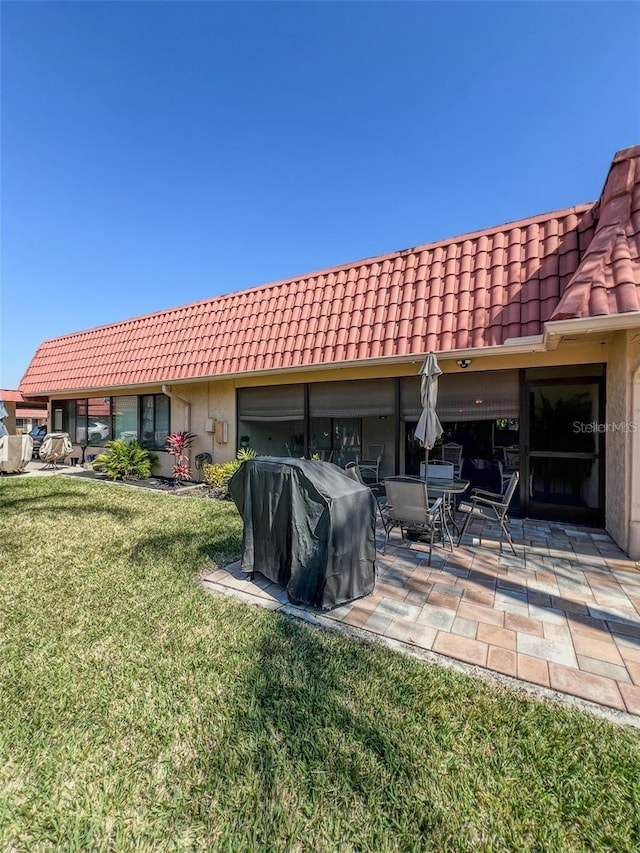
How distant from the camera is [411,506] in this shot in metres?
4.71

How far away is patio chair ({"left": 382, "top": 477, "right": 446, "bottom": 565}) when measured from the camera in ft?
15.1

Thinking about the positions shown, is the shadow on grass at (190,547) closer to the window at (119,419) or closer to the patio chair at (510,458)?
the patio chair at (510,458)

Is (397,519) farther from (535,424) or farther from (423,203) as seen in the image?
(423,203)

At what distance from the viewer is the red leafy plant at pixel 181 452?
32.3 ft

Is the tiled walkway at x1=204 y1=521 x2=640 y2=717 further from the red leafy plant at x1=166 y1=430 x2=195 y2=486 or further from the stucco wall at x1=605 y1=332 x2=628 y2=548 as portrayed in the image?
the red leafy plant at x1=166 y1=430 x2=195 y2=486

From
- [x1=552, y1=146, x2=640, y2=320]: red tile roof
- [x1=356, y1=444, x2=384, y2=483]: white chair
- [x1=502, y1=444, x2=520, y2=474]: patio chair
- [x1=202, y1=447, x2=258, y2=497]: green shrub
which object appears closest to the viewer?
[x1=552, y1=146, x2=640, y2=320]: red tile roof

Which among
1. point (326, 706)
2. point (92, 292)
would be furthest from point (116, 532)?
point (92, 292)

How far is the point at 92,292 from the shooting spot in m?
16.1

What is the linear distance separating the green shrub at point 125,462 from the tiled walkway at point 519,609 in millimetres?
7329

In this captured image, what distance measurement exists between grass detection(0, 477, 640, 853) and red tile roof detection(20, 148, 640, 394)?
4575mm

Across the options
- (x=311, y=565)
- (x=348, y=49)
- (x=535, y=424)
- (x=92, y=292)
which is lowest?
(x=311, y=565)

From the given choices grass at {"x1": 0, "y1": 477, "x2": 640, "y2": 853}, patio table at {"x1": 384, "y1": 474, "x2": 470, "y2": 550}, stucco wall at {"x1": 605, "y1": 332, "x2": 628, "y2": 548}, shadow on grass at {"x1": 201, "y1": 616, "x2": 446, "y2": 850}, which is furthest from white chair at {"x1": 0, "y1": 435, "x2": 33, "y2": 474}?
stucco wall at {"x1": 605, "y1": 332, "x2": 628, "y2": 548}

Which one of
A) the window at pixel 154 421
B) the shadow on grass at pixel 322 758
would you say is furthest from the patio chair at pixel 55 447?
the shadow on grass at pixel 322 758

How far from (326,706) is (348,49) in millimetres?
11876
